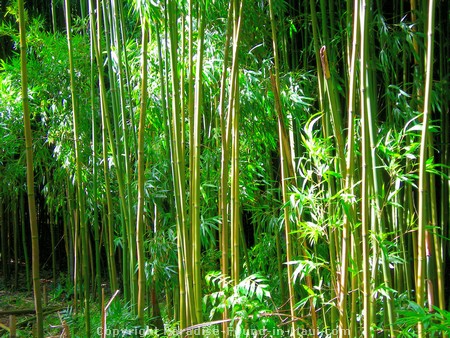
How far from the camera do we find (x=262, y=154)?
3.14m

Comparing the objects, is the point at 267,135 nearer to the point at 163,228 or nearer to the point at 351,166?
the point at 163,228

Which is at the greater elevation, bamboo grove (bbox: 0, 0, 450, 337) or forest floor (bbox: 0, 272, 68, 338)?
bamboo grove (bbox: 0, 0, 450, 337)

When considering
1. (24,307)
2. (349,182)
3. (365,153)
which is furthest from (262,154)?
(24,307)

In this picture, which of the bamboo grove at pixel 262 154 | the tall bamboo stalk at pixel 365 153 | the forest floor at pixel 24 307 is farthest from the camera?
the forest floor at pixel 24 307

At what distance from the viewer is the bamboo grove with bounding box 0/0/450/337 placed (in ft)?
5.94

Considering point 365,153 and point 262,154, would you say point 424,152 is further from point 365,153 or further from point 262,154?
point 262,154

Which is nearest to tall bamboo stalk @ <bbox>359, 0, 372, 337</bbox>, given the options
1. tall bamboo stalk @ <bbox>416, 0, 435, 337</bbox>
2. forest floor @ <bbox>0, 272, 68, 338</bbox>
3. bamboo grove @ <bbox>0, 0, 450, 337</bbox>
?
bamboo grove @ <bbox>0, 0, 450, 337</bbox>

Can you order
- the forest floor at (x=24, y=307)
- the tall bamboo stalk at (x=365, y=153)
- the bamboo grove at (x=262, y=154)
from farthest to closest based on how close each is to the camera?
1. the forest floor at (x=24, y=307)
2. the bamboo grove at (x=262, y=154)
3. the tall bamboo stalk at (x=365, y=153)

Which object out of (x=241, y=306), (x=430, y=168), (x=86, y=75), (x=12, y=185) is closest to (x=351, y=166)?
(x=430, y=168)

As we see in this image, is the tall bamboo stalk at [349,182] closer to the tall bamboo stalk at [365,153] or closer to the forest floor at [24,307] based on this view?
the tall bamboo stalk at [365,153]

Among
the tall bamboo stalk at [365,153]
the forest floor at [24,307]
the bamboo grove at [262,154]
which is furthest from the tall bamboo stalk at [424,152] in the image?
the forest floor at [24,307]

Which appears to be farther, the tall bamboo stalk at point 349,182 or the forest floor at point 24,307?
the forest floor at point 24,307

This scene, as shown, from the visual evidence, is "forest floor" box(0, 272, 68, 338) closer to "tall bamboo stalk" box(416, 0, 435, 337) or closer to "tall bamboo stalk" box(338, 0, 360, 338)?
"tall bamboo stalk" box(338, 0, 360, 338)

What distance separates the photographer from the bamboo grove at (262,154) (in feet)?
5.94
